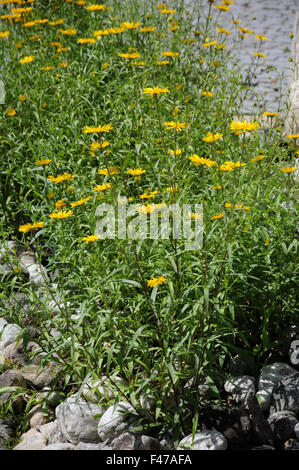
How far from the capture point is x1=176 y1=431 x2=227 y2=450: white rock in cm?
238

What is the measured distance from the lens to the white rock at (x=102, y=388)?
8.56 feet

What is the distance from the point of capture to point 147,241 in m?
2.99

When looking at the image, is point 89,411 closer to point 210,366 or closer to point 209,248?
point 210,366

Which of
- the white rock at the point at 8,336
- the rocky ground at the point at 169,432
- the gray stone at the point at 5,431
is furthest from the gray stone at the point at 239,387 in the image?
the white rock at the point at 8,336

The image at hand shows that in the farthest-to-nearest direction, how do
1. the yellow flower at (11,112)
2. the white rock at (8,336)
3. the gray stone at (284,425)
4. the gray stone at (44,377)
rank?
the yellow flower at (11,112) → the white rock at (8,336) → the gray stone at (44,377) → the gray stone at (284,425)

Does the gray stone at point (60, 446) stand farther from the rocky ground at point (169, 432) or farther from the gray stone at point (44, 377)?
the gray stone at point (44, 377)

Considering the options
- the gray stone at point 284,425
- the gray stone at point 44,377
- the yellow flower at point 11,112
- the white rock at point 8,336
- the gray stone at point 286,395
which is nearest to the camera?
the gray stone at point 284,425

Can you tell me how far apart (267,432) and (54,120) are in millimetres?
2843

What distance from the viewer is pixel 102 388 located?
9.00ft

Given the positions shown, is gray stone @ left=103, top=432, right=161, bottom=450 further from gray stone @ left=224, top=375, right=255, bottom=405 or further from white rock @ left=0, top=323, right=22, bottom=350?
white rock @ left=0, top=323, right=22, bottom=350

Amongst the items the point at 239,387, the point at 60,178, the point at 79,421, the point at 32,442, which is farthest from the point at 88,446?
the point at 60,178

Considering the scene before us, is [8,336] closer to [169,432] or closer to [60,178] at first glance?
[60,178]

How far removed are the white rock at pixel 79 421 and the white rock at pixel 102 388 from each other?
0.20ft

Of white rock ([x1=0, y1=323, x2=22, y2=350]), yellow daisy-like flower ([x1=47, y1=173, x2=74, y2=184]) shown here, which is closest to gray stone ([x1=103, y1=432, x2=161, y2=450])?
white rock ([x1=0, y1=323, x2=22, y2=350])
